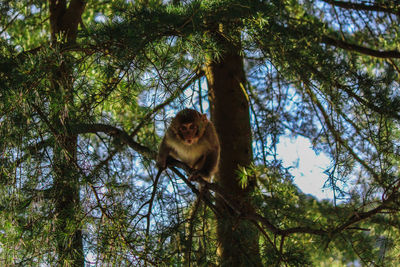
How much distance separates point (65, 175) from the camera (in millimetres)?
2557

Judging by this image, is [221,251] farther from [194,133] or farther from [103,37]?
[103,37]

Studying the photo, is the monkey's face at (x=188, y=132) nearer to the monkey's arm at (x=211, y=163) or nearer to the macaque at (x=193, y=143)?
the macaque at (x=193, y=143)

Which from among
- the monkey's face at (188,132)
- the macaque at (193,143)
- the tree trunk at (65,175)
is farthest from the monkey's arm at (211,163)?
the tree trunk at (65,175)

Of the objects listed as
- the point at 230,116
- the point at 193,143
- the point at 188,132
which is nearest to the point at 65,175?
the point at 188,132

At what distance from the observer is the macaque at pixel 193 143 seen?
12.0ft

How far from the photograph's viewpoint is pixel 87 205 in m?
2.56

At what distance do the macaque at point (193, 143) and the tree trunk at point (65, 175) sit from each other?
114 cm

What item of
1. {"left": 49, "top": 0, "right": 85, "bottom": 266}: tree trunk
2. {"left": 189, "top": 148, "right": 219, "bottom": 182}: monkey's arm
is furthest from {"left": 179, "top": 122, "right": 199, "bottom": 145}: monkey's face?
{"left": 49, "top": 0, "right": 85, "bottom": 266}: tree trunk

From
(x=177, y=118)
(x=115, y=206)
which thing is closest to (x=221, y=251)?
(x=115, y=206)

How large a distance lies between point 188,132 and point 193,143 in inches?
11.1

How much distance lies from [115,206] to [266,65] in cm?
150

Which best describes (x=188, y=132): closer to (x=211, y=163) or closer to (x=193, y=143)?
(x=193, y=143)

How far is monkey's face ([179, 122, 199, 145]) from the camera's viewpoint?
3.62 metres

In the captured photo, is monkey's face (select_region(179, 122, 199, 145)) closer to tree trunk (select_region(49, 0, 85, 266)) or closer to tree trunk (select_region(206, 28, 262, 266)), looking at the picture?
tree trunk (select_region(206, 28, 262, 266))
